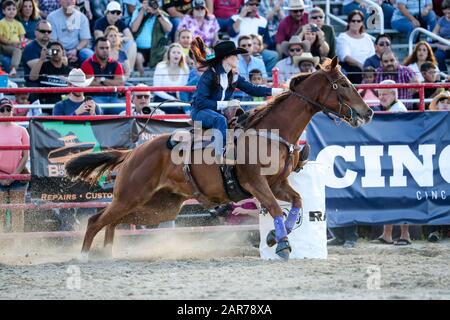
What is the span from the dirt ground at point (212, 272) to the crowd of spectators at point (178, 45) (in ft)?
5.96

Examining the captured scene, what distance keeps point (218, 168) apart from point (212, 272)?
5.00 ft

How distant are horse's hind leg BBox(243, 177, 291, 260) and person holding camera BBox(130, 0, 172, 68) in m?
5.50

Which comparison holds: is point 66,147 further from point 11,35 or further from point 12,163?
point 11,35

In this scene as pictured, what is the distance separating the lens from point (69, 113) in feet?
39.0

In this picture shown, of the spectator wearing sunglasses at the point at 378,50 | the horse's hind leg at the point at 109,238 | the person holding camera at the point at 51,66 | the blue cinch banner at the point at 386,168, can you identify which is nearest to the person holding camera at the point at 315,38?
the spectator wearing sunglasses at the point at 378,50

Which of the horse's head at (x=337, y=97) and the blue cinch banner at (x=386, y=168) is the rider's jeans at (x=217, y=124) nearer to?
the horse's head at (x=337, y=97)

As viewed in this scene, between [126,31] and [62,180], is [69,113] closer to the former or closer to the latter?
[62,180]

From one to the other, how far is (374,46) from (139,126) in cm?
504

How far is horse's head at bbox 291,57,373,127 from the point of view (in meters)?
9.66

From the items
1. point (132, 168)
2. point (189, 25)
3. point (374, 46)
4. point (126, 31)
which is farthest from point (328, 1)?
point (132, 168)

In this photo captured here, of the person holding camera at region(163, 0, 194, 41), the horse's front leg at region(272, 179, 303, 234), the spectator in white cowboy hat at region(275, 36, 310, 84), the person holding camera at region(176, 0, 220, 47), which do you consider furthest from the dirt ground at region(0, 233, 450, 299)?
the person holding camera at region(163, 0, 194, 41)

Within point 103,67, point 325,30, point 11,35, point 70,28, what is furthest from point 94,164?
point 325,30

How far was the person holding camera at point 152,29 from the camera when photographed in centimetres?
1454
